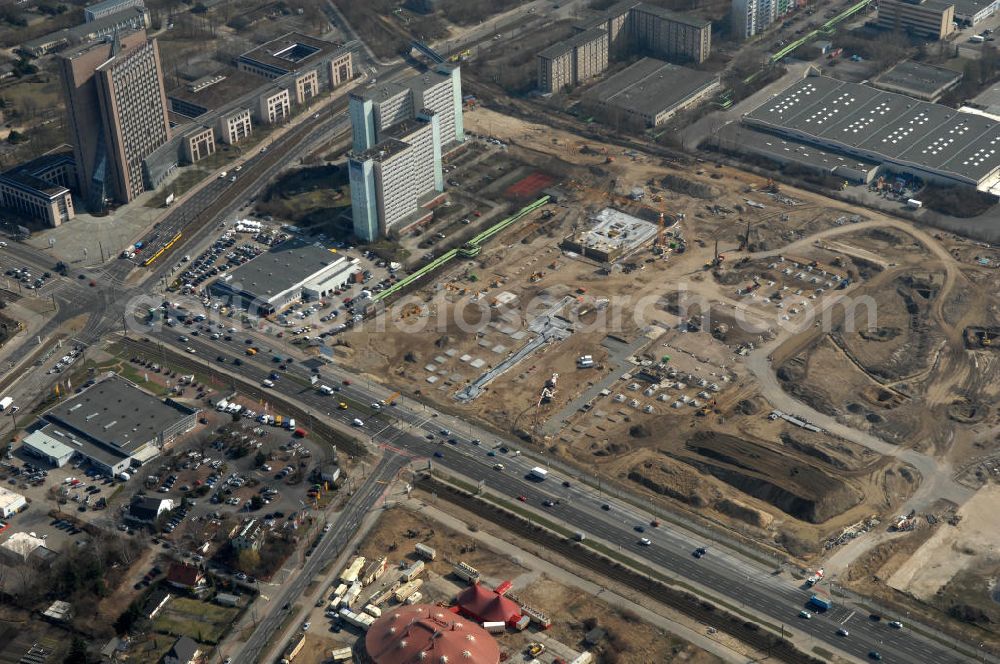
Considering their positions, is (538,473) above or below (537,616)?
above

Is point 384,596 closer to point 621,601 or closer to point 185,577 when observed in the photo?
point 185,577

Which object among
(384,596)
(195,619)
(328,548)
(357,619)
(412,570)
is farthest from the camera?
(328,548)

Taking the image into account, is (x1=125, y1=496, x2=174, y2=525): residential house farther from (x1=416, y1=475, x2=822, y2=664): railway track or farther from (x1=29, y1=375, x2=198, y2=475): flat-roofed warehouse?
(x1=416, y1=475, x2=822, y2=664): railway track

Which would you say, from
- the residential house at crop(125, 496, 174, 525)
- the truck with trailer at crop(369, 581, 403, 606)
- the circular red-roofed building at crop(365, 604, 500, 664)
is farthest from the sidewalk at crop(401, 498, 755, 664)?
the residential house at crop(125, 496, 174, 525)

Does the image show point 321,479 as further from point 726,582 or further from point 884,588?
point 884,588

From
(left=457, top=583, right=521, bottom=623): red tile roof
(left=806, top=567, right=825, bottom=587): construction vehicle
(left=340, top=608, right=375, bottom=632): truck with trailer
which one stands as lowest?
(left=806, top=567, right=825, bottom=587): construction vehicle

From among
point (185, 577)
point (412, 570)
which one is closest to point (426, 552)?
point (412, 570)
